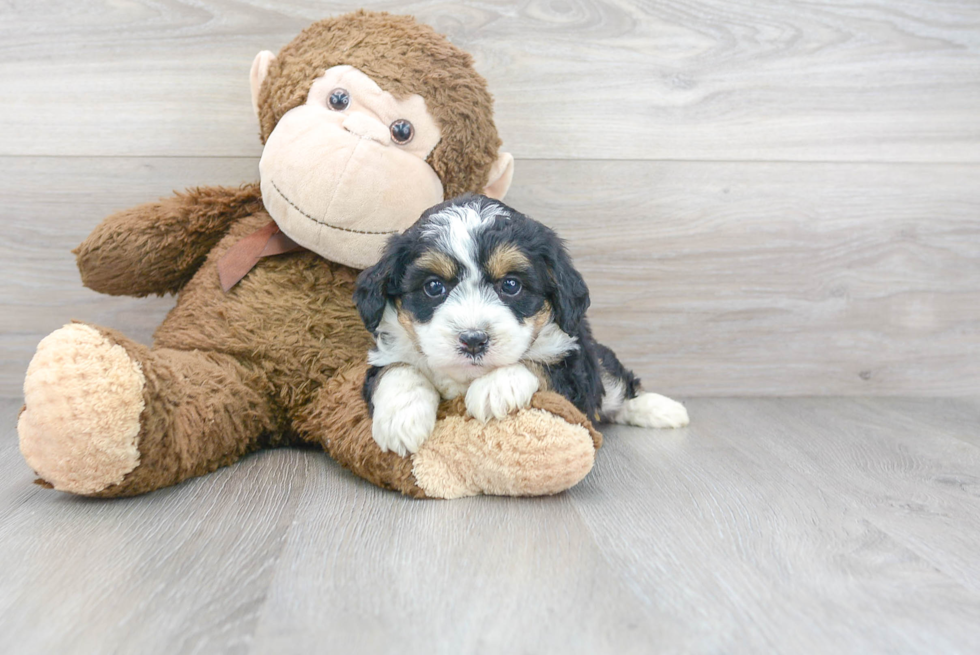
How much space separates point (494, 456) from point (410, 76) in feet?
2.88

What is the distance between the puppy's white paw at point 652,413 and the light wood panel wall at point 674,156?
11.4 inches

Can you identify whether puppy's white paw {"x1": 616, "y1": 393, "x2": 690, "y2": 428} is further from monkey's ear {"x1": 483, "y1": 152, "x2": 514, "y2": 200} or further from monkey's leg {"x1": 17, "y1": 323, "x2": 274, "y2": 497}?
monkey's leg {"x1": 17, "y1": 323, "x2": 274, "y2": 497}

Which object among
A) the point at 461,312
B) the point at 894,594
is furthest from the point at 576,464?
the point at 894,594

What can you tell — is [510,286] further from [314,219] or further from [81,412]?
[81,412]

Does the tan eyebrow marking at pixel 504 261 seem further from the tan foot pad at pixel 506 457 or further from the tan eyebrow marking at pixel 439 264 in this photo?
the tan foot pad at pixel 506 457

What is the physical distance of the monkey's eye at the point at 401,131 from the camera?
1711 millimetres

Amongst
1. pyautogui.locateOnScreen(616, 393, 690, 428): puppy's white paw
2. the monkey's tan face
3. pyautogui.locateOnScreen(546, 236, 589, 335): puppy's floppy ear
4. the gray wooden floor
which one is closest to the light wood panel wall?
pyautogui.locateOnScreen(616, 393, 690, 428): puppy's white paw

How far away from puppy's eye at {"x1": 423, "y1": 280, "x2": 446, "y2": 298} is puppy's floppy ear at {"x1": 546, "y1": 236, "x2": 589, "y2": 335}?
206 millimetres

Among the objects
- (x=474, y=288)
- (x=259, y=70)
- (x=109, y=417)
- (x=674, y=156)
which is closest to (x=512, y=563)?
(x=474, y=288)

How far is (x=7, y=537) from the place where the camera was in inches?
49.4

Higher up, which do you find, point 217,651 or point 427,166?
point 427,166

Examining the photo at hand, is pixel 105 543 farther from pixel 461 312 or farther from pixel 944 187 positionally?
pixel 944 187

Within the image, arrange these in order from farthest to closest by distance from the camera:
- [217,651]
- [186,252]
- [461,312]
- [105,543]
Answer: [186,252] < [461,312] < [105,543] < [217,651]

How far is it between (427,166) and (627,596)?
1.05m
